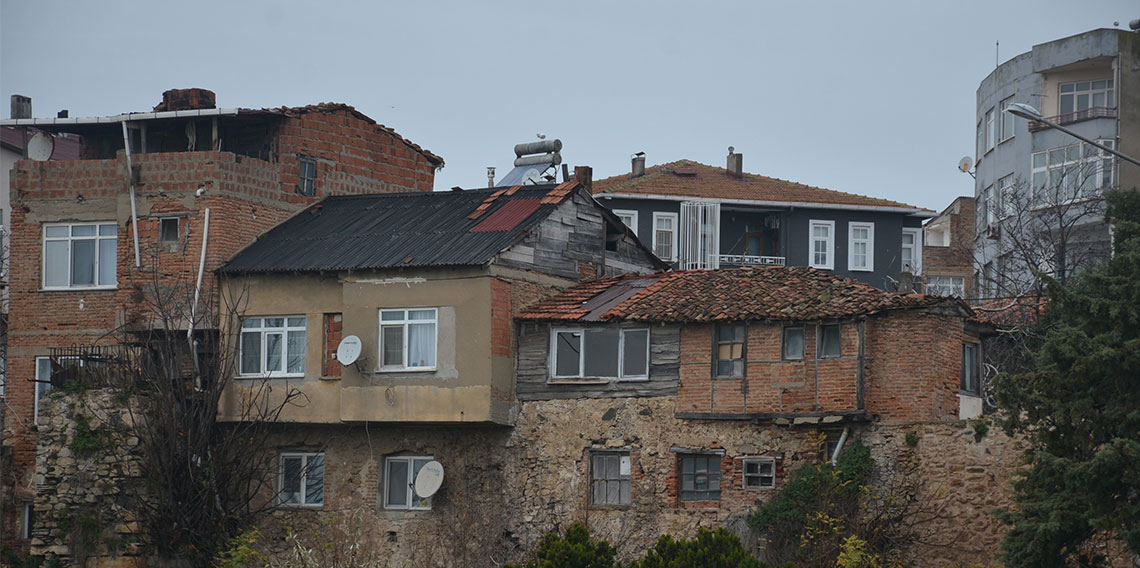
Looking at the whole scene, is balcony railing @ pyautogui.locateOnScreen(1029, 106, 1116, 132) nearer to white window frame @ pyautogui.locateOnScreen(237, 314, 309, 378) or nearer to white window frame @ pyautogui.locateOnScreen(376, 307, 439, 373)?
white window frame @ pyautogui.locateOnScreen(376, 307, 439, 373)

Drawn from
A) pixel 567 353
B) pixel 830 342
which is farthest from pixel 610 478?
pixel 830 342

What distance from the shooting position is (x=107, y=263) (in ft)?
115

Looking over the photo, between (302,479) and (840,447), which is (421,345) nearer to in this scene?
(302,479)

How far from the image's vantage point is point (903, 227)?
170 ft

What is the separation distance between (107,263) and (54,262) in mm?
1300

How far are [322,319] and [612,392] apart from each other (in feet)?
19.8

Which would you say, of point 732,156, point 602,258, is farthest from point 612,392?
point 732,156

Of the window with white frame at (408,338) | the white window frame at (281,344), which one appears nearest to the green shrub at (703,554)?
the window with white frame at (408,338)

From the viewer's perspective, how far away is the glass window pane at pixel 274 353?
32.8 meters

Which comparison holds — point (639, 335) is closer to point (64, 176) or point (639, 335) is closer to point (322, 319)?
point (322, 319)

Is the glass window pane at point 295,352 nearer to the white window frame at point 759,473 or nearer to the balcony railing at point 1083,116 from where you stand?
the white window frame at point 759,473

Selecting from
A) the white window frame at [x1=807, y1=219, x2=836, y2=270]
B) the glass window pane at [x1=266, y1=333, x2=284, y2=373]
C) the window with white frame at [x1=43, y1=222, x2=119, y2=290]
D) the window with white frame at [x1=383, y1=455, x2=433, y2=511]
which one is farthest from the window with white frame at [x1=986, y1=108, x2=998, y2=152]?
the window with white frame at [x1=43, y1=222, x2=119, y2=290]

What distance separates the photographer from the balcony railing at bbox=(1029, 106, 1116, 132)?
47.8 m

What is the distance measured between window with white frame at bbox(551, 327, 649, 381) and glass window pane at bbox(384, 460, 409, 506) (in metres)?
3.64
